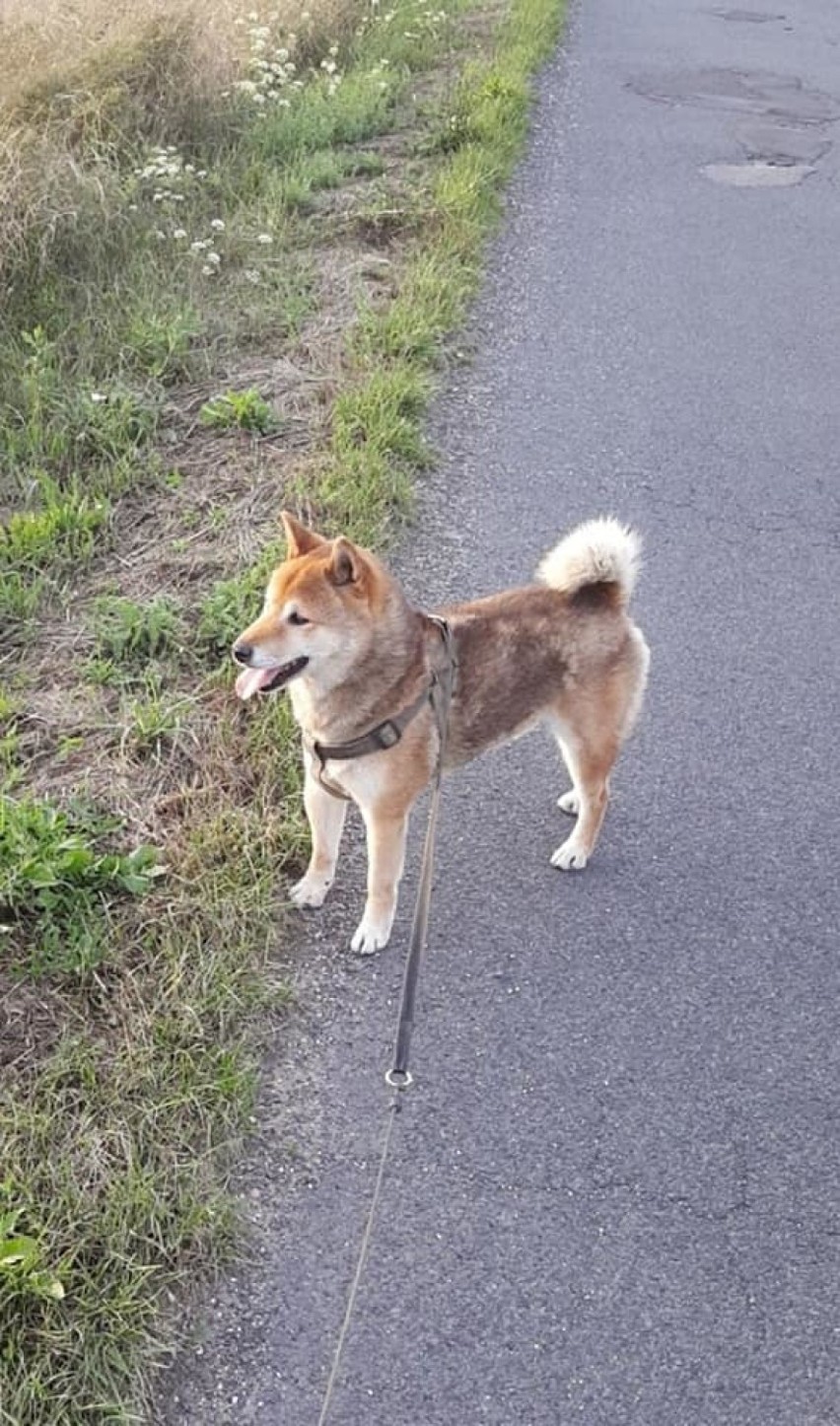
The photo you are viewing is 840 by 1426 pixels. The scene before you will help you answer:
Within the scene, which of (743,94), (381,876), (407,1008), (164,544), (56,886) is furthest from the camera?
(743,94)

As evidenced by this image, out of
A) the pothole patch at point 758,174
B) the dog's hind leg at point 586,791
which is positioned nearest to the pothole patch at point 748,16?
the pothole patch at point 758,174

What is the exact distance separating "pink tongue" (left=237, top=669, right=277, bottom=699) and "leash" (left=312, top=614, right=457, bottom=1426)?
480 mm

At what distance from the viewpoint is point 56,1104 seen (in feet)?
9.48

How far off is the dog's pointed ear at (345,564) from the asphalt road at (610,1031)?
913 mm

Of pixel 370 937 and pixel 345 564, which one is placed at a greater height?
pixel 345 564

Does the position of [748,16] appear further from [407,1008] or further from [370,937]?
[407,1008]

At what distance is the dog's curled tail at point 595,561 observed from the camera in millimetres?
3639

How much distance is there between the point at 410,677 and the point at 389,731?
0.17 metres

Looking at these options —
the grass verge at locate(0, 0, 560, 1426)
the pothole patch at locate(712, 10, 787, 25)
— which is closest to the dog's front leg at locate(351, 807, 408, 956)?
the grass verge at locate(0, 0, 560, 1426)

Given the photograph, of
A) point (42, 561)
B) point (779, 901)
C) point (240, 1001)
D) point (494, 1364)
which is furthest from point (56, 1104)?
point (42, 561)

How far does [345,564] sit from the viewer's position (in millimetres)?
3301

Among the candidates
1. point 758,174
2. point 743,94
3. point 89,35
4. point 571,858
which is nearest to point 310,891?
point 571,858

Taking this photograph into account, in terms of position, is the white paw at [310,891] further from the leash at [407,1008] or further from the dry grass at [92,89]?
the dry grass at [92,89]

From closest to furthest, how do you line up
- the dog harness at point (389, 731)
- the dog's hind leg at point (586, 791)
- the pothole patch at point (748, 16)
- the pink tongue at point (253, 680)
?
1. the pink tongue at point (253, 680)
2. the dog harness at point (389, 731)
3. the dog's hind leg at point (586, 791)
4. the pothole patch at point (748, 16)
